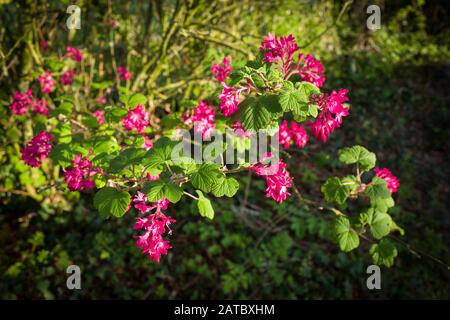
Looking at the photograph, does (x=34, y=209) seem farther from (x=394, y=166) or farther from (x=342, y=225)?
(x=394, y=166)

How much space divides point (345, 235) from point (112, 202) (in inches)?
50.9

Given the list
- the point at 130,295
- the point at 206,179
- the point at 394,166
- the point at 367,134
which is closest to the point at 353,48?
the point at 367,134

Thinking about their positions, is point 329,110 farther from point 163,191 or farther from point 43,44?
point 43,44

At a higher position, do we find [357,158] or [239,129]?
[239,129]

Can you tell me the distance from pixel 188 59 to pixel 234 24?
793 millimetres

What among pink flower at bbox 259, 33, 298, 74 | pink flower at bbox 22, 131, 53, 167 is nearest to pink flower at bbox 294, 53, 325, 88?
pink flower at bbox 259, 33, 298, 74

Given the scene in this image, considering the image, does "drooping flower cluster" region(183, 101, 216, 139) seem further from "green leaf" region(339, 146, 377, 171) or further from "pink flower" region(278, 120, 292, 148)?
"green leaf" region(339, 146, 377, 171)

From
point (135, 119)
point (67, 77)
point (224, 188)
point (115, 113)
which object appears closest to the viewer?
point (224, 188)

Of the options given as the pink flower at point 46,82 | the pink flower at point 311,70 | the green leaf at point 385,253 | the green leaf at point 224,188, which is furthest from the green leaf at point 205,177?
the pink flower at point 46,82

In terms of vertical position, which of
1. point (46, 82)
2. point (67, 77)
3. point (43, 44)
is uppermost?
point (43, 44)

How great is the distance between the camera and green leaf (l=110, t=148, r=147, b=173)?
1477 millimetres

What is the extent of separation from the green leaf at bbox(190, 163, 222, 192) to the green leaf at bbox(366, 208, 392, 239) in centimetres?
106

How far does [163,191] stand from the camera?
1.39 meters

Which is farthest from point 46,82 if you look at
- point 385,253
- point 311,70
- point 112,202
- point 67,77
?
point 385,253
